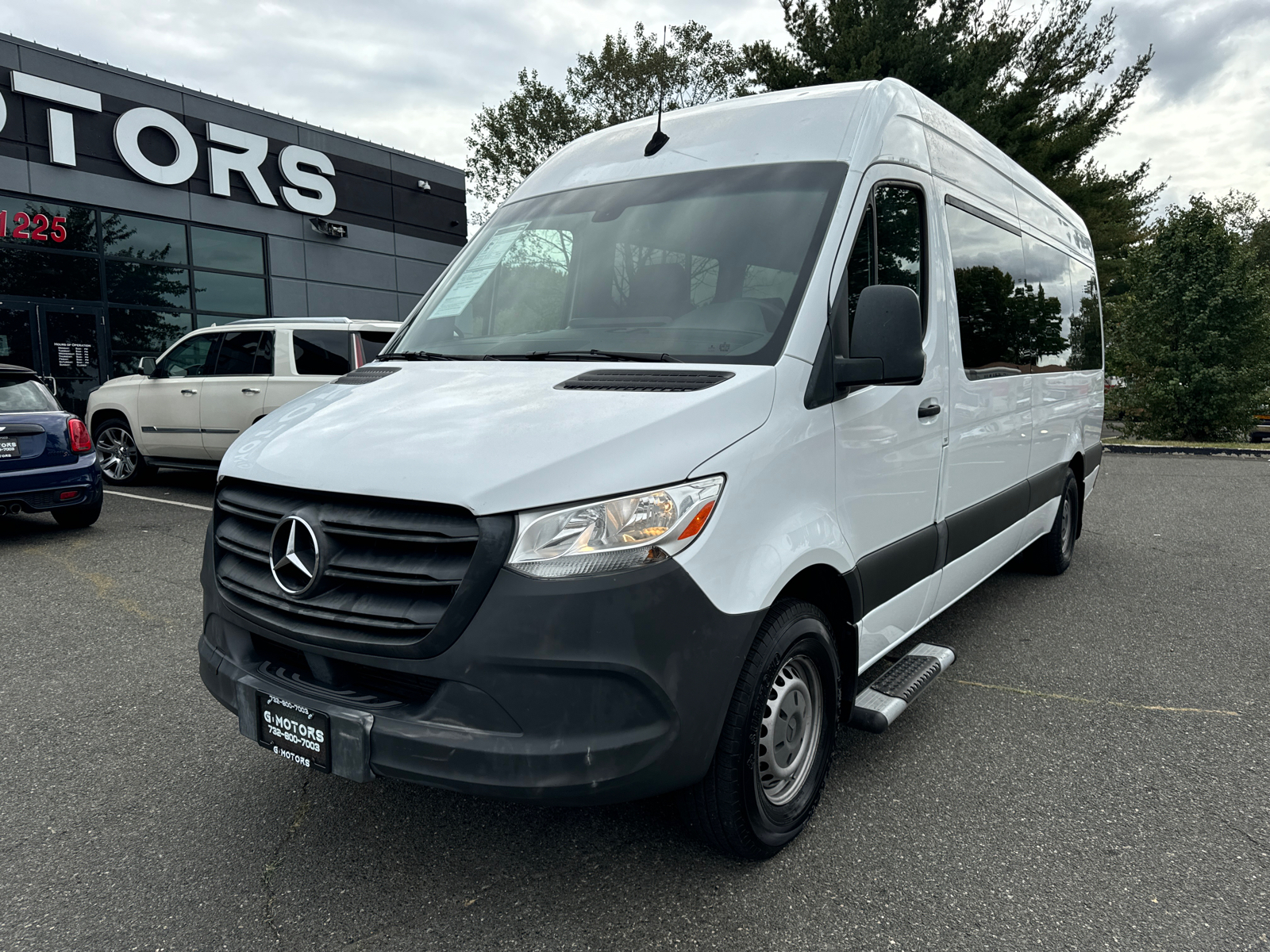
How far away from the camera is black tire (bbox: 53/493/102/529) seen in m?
7.59

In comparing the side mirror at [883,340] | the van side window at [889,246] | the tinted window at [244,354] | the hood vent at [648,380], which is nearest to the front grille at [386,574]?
the hood vent at [648,380]

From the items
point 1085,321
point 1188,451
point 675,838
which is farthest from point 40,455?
point 1188,451

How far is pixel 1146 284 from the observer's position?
1808cm

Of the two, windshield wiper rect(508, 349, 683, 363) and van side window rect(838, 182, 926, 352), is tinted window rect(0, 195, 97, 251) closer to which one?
windshield wiper rect(508, 349, 683, 363)

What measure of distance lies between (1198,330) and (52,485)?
1929cm

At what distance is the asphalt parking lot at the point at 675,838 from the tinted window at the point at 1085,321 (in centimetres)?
239

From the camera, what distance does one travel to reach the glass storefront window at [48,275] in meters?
13.8

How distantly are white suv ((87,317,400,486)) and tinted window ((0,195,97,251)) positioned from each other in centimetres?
534

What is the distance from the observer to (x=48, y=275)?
1423 cm

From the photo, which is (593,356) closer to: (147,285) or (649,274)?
(649,274)

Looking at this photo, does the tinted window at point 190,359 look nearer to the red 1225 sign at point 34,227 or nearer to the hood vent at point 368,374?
the red 1225 sign at point 34,227

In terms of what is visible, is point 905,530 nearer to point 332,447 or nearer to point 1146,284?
point 332,447

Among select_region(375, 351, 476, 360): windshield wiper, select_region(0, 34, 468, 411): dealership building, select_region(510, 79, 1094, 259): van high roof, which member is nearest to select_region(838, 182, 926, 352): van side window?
select_region(510, 79, 1094, 259): van high roof

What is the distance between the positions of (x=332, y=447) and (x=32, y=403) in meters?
6.38
